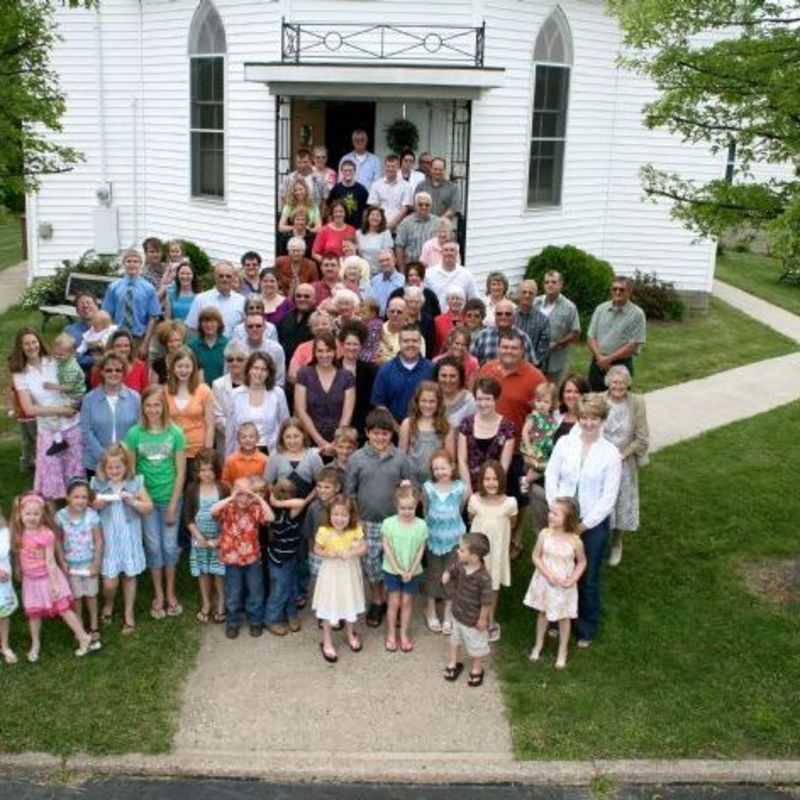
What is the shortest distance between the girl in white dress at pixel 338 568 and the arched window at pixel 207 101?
423 inches

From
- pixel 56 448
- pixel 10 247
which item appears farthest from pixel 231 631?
pixel 10 247

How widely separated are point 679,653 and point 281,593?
9.71 ft

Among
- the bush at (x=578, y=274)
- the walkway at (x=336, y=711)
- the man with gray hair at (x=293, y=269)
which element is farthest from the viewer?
the bush at (x=578, y=274)

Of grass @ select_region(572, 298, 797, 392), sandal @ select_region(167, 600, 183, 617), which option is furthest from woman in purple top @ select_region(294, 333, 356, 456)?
grass @ select_region(572, 298, 797, 392)

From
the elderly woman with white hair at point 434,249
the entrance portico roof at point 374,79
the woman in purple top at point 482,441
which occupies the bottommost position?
the woman in purple top at point 482,441

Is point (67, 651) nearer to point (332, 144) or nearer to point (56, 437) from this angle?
point (56, 437)

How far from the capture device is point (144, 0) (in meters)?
16.8

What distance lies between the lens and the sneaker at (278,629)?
7.44 metres

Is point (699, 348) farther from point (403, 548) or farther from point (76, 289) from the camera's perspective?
point (403, 548)

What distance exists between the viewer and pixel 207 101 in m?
16.4

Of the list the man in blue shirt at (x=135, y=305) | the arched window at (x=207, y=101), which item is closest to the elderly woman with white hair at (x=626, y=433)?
the man in blue shirt at (x=135, y=305)

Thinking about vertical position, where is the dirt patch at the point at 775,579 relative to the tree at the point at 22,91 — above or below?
below

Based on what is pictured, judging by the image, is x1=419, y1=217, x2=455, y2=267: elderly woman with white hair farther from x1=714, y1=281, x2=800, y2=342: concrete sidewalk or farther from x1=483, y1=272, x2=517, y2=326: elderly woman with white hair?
x1=714, y1=281, x2=800, y2=342: concrete sidewalk

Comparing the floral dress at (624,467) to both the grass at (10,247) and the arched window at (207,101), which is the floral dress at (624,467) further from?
the grass at (10,247)
